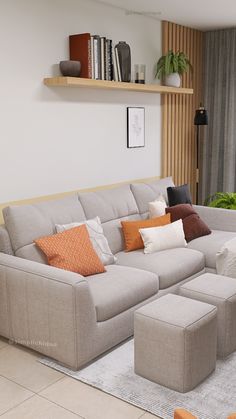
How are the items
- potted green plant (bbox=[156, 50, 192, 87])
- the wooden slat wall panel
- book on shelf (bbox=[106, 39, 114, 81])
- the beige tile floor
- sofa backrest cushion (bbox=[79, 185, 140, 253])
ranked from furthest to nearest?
the wooden slat wall panel < potted green plant (bbox=[156, 50, 192, 87]) < book on shelf (bbox=[106, 39, 114, 81]) < sofa backrest cushion (bbox=[79, 185, 140, 253]) < the beige tile floor

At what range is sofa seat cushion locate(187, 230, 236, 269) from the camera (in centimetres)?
398

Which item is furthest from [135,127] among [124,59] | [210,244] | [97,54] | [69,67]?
[210,244]

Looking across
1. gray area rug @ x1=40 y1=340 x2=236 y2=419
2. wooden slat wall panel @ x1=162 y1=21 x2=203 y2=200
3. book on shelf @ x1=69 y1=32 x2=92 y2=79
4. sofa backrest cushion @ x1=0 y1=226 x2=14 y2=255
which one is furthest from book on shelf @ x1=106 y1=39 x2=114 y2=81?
gray area rug @ x1=40 y1=340 x2=236 y2=419

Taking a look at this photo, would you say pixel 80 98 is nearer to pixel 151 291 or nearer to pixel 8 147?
pixel 8 147

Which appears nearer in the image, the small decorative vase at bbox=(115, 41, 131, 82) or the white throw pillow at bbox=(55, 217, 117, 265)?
Result: the white throw pillow at bbox=(55, 217, 117, 265)

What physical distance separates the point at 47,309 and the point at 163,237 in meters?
1.39

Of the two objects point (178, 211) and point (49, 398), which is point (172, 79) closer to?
point (178, 211)

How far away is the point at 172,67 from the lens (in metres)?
5.00

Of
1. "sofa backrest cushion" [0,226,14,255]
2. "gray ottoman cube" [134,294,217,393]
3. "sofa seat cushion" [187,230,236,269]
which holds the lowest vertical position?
"gray ottoman cube" [134,294,217,393]

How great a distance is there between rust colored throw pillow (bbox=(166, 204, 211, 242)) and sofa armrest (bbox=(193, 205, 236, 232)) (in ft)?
1.00

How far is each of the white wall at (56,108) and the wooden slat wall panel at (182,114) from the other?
0.45 m

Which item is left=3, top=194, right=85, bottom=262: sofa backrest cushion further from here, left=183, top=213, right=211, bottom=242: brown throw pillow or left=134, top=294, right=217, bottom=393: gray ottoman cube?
left=183, top=213, right=211, bottom=242: brown throw pillow

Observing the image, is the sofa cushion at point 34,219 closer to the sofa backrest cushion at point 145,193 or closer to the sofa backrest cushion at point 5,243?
the sofa backrest cushion at point 5,243

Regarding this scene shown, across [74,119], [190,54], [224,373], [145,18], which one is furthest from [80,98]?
[224,373]
